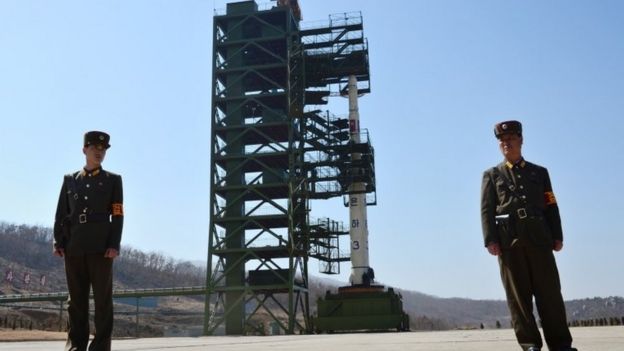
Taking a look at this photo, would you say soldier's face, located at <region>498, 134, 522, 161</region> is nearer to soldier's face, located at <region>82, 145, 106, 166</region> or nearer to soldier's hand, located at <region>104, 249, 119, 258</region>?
soldier's hand, located at <region>104, 249, 119, 258</region>

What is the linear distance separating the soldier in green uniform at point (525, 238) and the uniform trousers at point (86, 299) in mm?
3695

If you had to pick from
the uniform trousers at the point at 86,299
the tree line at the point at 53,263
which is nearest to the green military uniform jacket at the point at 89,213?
the uniform trousers at the point at 86,299

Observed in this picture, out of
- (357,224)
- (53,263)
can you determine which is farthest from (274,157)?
(53,263)

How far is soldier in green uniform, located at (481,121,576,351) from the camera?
514cm

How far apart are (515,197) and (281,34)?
3368 centimetres

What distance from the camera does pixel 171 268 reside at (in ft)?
449

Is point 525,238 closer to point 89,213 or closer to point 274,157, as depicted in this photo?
point 89,213

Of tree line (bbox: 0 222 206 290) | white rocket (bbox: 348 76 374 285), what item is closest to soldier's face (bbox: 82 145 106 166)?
white rocket (bbox: 348 76 374 285)

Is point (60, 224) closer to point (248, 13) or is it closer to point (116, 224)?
point (116, 224)

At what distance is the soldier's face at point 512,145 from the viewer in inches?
221

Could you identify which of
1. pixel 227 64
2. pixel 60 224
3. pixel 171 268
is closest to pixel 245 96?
pixel 227 64

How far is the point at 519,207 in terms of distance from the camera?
5.36 meters

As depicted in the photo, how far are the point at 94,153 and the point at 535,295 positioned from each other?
4.56 meters

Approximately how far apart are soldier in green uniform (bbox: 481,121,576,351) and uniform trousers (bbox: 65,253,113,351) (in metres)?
3.70
